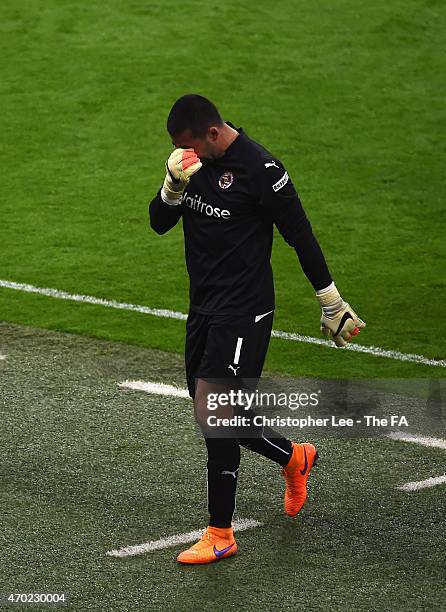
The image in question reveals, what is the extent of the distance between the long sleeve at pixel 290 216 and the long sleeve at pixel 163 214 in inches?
19.2

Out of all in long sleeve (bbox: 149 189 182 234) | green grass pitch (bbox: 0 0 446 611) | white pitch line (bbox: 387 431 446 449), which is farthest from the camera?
white pitch line (bbox: 387 431 446 449)

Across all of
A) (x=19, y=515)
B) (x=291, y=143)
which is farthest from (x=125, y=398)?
(x=291, y=143)

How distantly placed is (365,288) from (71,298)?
8.10 feet

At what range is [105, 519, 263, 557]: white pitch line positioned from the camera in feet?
21.2

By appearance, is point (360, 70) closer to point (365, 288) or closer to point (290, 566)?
point (365, 288)

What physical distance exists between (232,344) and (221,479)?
0.64 meters

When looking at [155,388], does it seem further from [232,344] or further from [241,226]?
[241,226]

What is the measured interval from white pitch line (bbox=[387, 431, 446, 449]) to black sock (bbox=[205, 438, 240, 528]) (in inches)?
73.7

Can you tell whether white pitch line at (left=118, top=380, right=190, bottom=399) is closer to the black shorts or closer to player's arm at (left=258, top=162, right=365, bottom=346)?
the black shorts

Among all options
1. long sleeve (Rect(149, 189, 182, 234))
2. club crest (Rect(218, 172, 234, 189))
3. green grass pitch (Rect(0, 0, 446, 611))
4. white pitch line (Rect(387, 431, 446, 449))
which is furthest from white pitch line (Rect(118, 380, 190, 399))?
club crest (Rect(218, 172, 234, 189))

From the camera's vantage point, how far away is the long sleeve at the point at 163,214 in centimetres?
660

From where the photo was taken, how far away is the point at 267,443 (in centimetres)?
682

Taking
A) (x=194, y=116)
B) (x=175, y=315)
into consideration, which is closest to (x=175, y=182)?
(x=194, y=116)

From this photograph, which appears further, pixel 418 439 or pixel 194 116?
pixel 418 439
